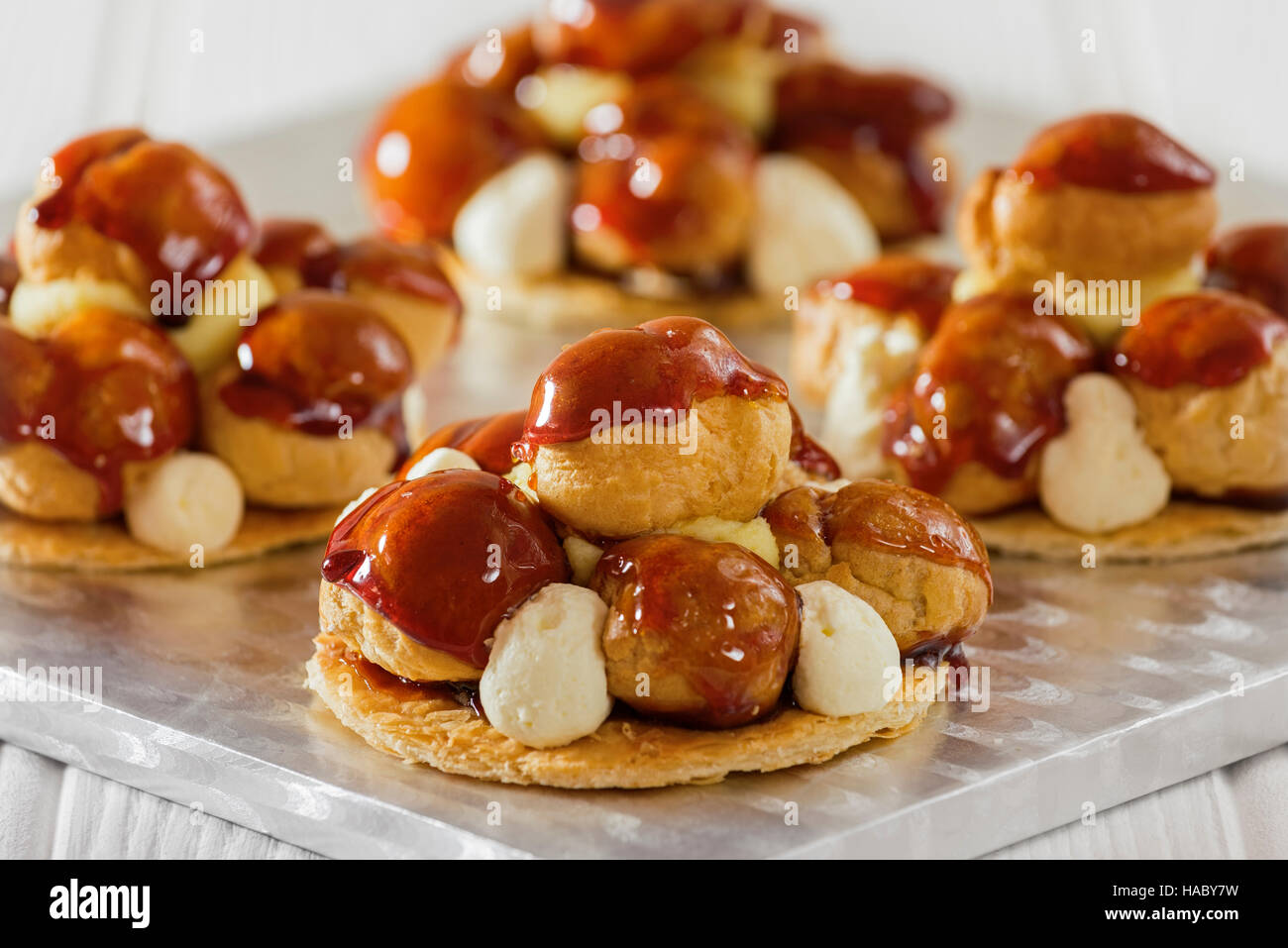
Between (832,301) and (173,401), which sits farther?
(832,301)

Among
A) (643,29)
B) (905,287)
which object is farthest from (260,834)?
(643,29)

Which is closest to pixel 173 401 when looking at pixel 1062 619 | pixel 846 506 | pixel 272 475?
pixel 272 475

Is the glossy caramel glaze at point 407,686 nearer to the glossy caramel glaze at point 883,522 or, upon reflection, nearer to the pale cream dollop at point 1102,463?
the glossy caramel glaze at point 883,522

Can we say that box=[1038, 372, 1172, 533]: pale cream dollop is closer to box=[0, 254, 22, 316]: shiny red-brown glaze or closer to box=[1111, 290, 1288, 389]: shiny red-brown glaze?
box=[1111, 290, 1288, 389]: shiny red-brown glaze

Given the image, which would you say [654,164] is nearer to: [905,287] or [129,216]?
[905,287]

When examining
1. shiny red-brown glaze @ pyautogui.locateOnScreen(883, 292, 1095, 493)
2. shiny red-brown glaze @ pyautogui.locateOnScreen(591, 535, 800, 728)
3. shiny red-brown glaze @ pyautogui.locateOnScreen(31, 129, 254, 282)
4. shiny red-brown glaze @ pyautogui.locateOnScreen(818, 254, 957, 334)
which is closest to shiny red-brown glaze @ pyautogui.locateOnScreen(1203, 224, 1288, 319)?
shiny red-brown glaze @ pyautogui.locateOnScreen(883, 292, 1095, 493)

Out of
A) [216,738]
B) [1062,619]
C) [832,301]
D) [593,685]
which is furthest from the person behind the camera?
[832,301]

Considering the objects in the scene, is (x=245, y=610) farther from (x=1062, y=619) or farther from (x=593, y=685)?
(x=1062, y=619)
